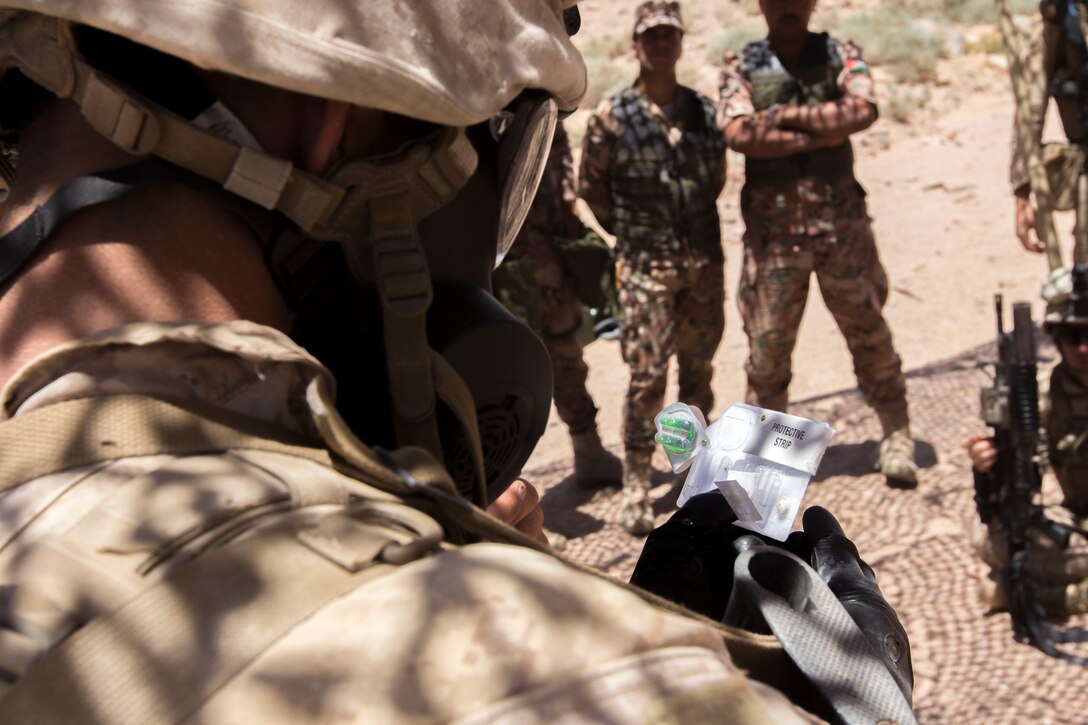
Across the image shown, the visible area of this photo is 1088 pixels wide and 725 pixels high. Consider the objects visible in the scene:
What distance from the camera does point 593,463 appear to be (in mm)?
6129

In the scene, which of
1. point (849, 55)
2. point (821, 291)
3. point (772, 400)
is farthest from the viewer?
point (772, 400)

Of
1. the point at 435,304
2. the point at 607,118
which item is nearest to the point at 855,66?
the point at 607,118

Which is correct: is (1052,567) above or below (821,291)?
below

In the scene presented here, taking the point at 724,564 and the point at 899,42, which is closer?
the point at 724,564

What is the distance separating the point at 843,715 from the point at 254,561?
47 cm

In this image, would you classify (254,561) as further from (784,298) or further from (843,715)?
(784,298)

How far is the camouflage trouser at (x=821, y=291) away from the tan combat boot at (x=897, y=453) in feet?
0.15

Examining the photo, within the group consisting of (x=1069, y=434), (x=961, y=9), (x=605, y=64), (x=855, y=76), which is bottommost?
(x=1069, y=434)

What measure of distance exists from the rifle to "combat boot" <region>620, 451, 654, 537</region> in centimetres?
161

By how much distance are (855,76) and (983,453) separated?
1869 mm

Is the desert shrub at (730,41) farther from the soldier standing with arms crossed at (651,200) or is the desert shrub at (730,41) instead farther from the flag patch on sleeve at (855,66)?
the flag patch on sleeve at (855,66)

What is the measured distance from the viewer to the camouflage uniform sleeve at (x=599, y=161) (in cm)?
557

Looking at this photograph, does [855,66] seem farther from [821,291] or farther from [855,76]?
[821,291]

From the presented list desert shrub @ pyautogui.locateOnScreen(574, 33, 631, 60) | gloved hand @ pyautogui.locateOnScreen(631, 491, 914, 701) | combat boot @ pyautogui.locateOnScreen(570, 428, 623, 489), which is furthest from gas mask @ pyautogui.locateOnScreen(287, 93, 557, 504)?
desert shrub @ pyautogui.locateOnScreen(574, 33, 631, 60)
